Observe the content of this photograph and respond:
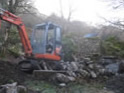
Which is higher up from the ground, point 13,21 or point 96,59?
point 13,21

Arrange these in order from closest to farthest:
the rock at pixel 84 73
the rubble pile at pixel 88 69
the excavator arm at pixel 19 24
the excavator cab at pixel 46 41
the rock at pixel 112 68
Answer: the excavator arm at pixel 19 24 < the rubble pile at pixel 88 69 < the excavator cab at pixel 46 41 < the rock at pixel 84 73 < the rock at pixel 112 68

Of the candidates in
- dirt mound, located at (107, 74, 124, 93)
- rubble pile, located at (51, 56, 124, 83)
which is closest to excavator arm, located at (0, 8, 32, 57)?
rubble pile, located at (51, 56, 124, 83)

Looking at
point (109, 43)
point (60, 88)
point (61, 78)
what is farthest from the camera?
point (109, 43)

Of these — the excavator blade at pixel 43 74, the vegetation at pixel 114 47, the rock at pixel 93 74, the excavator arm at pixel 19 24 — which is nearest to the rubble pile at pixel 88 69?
the rock at pixel 93 74

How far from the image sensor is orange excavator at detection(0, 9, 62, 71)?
6355 millimetres

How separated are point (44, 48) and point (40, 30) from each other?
3.15ft

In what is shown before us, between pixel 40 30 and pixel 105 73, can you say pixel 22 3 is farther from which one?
pixel 105 73

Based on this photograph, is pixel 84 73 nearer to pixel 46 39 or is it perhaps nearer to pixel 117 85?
pixel 117 85

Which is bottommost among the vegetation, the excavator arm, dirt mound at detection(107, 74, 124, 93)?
dirt mound at detection(107, 74, 124, 93)

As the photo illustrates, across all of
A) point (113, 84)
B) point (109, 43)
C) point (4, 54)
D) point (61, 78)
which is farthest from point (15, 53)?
point (109, 43)

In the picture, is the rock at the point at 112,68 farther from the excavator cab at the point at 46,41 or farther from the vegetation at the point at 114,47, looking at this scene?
the excavator cab at the point at 46,41

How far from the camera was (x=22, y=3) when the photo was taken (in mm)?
7723

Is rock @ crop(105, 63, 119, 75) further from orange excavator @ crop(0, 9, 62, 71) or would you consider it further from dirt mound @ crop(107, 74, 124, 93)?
orange excavator @ crop(0, 9, 62, 71)

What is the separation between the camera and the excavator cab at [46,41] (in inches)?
255
